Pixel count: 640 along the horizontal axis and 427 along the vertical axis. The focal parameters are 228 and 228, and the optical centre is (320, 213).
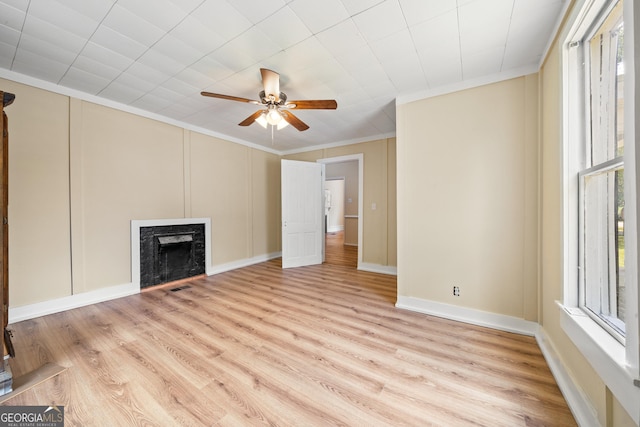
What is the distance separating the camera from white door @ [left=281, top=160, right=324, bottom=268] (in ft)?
15.0

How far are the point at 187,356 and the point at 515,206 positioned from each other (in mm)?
3186

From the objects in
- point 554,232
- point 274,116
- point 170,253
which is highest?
point 274,116

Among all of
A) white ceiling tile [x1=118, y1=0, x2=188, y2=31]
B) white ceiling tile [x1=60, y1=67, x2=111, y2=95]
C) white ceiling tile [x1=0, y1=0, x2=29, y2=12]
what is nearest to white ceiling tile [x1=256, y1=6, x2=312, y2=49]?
white ceiling tile [x1=118, y1=0, x2=188, y2=31]

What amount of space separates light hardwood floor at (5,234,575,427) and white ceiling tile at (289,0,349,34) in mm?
2521

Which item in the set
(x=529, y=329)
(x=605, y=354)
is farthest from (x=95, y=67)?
(x=529, y=329)

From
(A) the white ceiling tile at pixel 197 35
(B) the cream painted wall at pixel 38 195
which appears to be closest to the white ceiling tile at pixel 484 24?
(A) the white ceiling tile at pixel 197 35

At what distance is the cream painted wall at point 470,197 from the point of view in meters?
2.17

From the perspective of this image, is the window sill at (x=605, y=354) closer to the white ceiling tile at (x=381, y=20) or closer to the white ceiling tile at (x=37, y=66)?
the white ceiling tile at (x=381, y=20)

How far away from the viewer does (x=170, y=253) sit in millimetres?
3592

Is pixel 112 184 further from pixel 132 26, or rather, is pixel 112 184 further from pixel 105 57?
pixel 132 26

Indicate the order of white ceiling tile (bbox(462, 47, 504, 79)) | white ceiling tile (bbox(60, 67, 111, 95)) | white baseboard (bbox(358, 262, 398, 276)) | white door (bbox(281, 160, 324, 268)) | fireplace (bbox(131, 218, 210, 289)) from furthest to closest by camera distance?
white door (bbox(281, 160, 324, 268)) < white baseboard (bbox(358, 262, 398, 276)) < fireplace (bbox(131, 218, 210, 289)) < white ceiling tile (bbox(60, 67, 111, 95)) < white ceiling tile (bbox(462, 47, 504, 79))

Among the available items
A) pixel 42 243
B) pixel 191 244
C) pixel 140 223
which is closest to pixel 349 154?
pixel 191 244

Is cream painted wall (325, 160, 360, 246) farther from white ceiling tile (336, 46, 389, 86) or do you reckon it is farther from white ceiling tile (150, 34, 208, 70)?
white ceiling tile (150, 34, 208, 70)

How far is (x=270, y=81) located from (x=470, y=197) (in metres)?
2.33
